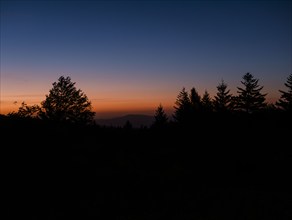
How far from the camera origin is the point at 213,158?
18.9 metres

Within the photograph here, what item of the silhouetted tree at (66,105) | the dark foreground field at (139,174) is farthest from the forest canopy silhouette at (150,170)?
the silhouetted tree at (66,105)

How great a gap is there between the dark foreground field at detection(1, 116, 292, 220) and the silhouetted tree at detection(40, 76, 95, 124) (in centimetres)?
2160

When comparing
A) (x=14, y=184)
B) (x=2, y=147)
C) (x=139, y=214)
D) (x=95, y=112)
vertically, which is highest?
(x=95, y=112)

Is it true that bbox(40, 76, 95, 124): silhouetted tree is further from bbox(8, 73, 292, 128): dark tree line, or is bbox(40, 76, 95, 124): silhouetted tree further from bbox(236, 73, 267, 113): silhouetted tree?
bbox(236, 73, 267, 113): silhouetted tree

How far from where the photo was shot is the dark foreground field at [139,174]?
984 cm

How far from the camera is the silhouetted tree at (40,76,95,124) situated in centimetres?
4102

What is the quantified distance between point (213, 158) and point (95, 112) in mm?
29977

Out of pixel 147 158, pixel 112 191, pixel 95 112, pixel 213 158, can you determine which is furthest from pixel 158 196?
pixel 95 112

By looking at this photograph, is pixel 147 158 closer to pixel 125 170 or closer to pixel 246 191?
pixel 125 170

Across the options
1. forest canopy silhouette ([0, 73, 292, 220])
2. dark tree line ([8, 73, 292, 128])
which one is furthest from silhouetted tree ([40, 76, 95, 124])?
forest canopy silhouette ([0, 73, 292, 220])

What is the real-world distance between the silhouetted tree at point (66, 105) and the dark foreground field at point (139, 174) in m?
21.6

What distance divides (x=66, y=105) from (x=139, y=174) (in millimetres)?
30906

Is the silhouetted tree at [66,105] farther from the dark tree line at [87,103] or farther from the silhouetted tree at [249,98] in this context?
the silhouetted tree at [249,98]

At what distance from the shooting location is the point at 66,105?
42250 mm
